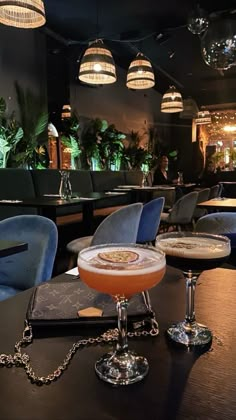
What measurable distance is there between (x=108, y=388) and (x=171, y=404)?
10cm

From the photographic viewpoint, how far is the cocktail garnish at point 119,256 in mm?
675

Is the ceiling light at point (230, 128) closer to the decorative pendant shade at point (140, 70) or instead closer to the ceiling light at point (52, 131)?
the ceiling light at point (52, 131)

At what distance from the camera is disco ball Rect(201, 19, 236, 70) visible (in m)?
3.85

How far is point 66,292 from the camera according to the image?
931 mm

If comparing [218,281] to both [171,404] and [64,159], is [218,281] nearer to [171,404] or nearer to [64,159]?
[171,404]

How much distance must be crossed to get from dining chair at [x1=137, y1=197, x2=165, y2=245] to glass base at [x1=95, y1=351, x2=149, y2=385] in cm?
258

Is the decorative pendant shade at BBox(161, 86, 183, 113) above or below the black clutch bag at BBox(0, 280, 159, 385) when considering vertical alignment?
above

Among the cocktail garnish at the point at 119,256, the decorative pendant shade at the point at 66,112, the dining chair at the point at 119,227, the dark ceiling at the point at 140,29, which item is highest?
the dark ceiling at the point at 140,29

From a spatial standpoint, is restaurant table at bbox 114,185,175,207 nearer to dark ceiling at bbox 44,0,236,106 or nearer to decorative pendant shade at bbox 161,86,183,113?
decorative pendant shade at bbox 161,86,183,113

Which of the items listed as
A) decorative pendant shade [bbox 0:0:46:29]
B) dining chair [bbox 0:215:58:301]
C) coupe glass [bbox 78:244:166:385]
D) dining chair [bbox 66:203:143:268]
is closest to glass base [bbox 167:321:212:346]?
coupe glass [bbox 78:244:166:385]

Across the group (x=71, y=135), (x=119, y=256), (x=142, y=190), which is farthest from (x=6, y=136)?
(x=119, y=256)

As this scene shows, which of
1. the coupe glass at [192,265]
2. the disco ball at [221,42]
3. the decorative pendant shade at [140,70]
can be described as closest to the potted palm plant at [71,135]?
the decorative pendant shade at [140,70]

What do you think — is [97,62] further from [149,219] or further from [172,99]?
[172,99]

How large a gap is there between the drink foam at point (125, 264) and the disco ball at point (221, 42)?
3790 millimetres
